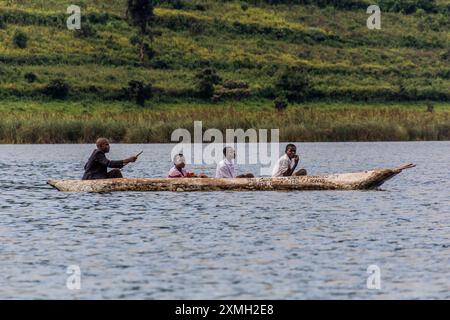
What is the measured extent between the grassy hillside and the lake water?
103 feet

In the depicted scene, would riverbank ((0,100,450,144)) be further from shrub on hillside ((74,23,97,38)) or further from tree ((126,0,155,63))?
shrub on hillside ((74,23,97,38))

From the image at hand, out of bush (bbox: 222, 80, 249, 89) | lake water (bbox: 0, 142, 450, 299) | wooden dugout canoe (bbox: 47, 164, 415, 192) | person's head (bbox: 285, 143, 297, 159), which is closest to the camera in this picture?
lake water (bbox: 0, 142, 450, 299)

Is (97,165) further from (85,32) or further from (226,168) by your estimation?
(85,32)

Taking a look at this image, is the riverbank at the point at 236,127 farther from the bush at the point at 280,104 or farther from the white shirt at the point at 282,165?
the white shirt at the point at 282,165

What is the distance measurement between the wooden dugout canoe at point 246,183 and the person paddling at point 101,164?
0.34 metres

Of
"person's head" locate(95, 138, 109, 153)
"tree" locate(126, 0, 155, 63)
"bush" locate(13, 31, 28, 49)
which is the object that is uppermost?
"tree" locate(126, 0, 155, 63)

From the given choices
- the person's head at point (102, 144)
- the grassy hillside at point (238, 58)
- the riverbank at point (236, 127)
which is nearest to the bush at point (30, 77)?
the grassy hillside at point (238, 58)

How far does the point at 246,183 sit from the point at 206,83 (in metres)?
58.7

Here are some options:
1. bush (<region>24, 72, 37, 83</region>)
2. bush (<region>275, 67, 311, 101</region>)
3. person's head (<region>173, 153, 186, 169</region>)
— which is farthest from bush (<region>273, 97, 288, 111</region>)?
person's head (<region>173, 153, 186, 169</region>)

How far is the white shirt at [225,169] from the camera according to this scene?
3002 cm

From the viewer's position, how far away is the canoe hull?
98.2 ft

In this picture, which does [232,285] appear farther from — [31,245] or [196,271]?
[31,245]

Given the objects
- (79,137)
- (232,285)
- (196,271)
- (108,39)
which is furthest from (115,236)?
(108,39)
